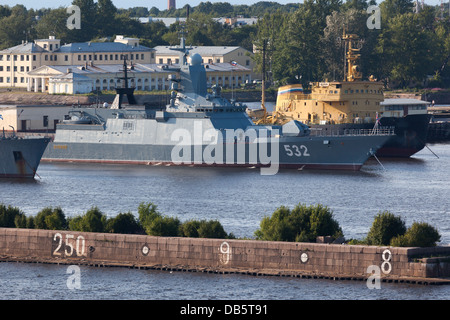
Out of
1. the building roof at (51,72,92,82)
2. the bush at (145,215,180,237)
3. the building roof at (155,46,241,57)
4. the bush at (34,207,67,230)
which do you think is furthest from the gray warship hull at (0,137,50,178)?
the building roof at (155,46,241,57)

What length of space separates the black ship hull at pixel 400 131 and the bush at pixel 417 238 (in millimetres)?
40146

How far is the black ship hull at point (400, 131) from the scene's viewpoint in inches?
2965

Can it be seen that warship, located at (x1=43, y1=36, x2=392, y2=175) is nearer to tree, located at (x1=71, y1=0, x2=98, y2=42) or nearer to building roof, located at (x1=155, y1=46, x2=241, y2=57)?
building roof, located at (x1=155, y1=46, x2=241, y2=57)

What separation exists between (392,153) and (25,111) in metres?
24.8

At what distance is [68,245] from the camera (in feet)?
120

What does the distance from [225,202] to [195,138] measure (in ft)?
60.5

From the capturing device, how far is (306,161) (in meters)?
66.3

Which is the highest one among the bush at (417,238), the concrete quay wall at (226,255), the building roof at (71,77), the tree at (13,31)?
the tree at (13,31)

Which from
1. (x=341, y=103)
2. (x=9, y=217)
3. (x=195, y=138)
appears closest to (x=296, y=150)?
(x=195, y=138)

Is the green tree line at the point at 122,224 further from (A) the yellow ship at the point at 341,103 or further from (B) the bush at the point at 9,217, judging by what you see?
(A) the yellow ship at the point at 341,103

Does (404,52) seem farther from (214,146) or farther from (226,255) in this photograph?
(226,255)

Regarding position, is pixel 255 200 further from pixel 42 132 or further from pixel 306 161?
pixel 42 132

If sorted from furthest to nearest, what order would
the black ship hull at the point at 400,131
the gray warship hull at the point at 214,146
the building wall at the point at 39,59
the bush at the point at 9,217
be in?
1. the building wall at the point at 39,59
2. the black ship hull at the point at 400,131
3. the gray warship hull at the point at 214,146
4. the bush at the point at 9,217

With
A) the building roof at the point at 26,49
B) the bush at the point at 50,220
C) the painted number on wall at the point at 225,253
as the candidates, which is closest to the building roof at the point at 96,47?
the building roof at the point at 26,49
